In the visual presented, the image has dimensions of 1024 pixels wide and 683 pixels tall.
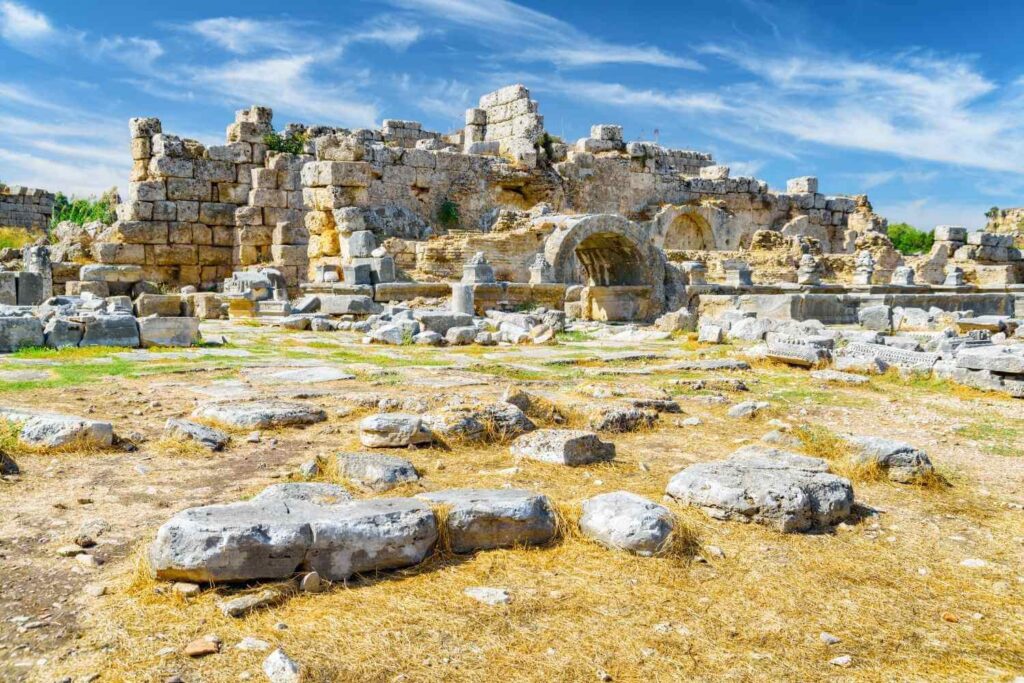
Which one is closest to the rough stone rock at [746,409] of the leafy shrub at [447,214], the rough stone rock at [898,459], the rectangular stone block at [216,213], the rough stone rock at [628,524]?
the rough stone rock at [898,459]

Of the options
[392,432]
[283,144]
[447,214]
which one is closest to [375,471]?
→ [392,432]

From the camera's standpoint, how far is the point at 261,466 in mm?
4324

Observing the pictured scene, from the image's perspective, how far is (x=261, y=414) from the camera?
17.1 ft

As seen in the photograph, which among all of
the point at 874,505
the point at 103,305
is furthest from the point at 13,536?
the point at 103,305

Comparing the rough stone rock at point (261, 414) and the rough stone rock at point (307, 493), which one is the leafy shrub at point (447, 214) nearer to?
the rough stone rock at point (261, 414)

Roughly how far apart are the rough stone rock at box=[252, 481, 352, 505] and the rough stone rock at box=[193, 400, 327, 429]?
66.6 inches

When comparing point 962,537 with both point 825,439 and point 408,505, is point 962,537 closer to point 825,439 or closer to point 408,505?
point 825,439

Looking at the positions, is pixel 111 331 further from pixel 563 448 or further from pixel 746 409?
pixel 746 409

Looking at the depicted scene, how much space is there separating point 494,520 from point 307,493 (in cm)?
85

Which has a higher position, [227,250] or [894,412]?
[227,250]

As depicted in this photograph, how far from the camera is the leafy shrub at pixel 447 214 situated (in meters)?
21.1

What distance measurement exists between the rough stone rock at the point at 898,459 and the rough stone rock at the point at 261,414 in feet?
11.3

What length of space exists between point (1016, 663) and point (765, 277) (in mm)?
21955

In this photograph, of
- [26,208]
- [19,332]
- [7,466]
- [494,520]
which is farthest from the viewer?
[26,208]
